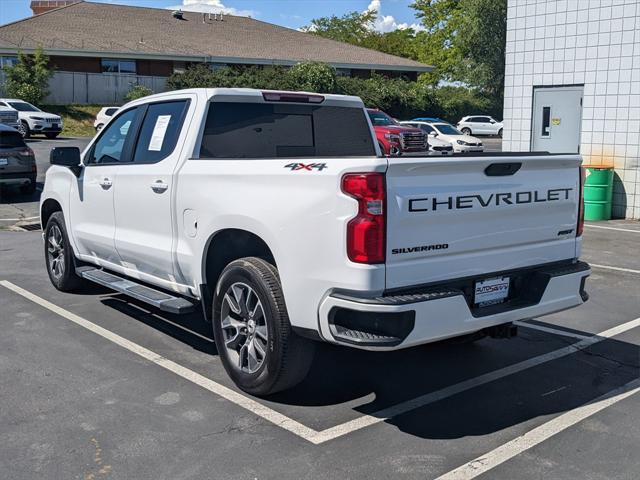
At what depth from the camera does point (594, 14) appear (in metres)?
13.6

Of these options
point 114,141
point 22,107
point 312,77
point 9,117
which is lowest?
point 114,141

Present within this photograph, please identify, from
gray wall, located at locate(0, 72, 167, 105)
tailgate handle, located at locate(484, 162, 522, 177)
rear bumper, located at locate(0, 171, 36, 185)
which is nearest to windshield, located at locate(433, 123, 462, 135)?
gray wall, located at locate(0, 72, 167, 105)

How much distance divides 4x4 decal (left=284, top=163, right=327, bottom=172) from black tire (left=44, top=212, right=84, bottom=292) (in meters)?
3.82

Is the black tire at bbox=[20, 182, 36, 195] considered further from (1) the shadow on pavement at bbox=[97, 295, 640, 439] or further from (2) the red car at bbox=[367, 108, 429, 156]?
(1) the shadow on pavement at bbox=[97, 295, 640, 439]

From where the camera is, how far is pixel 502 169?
14.9 ft

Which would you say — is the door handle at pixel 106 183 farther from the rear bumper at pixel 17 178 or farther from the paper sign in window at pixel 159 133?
the rear bumper at pixel 17 178

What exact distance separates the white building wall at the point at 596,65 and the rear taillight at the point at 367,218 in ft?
35.8

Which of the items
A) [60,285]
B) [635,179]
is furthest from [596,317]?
[635,179]

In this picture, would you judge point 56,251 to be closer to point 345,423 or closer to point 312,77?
point 345,423

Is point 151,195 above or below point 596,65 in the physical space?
below

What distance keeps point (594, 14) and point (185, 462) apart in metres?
12.5

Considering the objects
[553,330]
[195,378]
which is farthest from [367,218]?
[553,330]

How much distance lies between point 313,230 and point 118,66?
39.9 meters

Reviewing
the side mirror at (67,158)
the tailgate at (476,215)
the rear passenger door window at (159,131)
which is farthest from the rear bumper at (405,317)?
the side mirror at (67,158)
